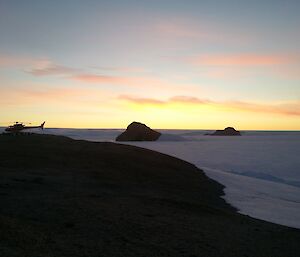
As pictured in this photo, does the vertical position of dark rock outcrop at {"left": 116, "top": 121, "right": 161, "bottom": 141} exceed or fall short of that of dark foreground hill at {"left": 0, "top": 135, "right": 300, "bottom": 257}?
it exceeds it

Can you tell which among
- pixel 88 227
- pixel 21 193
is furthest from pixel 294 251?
pixel 21 193

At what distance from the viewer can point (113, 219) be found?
12.9 metres

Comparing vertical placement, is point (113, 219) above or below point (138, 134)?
below

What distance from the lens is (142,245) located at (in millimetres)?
10688

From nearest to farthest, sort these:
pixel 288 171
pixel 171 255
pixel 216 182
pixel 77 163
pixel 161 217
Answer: pixel 171 255
pixel 161 217
pixel 77 163
pixel 216 182
pixel 288 171

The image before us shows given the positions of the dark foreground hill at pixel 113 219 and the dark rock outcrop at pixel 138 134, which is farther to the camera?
the dark rock outcrop at pixel 138 134

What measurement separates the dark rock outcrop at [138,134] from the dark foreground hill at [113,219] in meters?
99.0

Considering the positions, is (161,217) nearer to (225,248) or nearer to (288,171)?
(225,248)

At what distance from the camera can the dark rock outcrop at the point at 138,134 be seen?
125256 mm

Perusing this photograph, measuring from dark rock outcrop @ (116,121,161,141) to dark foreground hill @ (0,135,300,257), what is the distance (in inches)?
3899

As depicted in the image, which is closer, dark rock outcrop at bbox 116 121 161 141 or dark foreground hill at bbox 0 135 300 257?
dark foreground hill at bbox 0 135 300 257

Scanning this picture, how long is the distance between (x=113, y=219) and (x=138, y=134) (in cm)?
11415

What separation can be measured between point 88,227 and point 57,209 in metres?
1.92

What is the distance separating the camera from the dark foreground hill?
33.2ft
